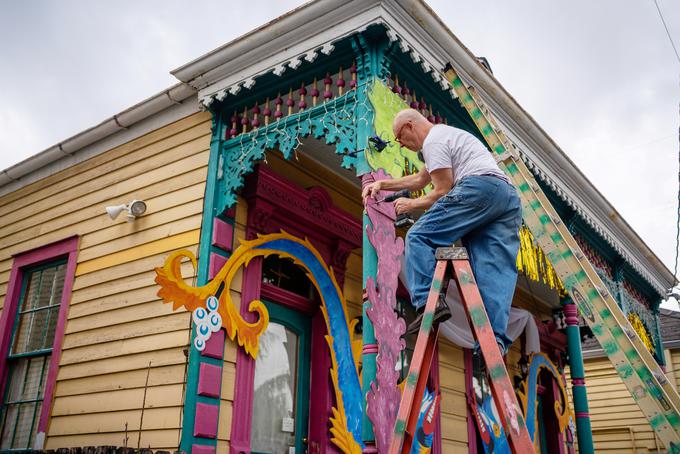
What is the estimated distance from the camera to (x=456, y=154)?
2.90 m

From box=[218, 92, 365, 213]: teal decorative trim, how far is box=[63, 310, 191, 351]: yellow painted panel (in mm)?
1097

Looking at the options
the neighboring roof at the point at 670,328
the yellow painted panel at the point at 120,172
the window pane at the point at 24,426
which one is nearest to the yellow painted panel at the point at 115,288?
the yellow painted panel at the point at 120,172

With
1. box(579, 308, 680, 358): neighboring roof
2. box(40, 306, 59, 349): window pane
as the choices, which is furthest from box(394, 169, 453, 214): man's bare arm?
box(579, 308, 680, 358): neighboring roof

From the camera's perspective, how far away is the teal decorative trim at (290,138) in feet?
15.2

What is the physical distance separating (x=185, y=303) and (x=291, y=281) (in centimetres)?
163

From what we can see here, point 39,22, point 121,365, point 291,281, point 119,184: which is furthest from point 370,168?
point 39,22

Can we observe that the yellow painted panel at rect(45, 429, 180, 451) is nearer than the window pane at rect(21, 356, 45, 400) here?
Yes

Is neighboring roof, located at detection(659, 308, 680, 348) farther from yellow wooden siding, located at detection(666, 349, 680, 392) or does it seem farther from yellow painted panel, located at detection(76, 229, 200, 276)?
yellow painted panel, located at detection(76, 229, 200, 276)

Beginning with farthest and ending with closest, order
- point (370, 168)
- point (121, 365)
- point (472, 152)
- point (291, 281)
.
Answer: point (291, 281) → point (121, 365) → point (370, 168) → point (472, 152)

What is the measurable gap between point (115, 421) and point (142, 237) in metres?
1.83

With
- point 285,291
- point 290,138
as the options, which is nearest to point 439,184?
point 290,138

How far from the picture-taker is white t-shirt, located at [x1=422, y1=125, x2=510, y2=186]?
2.83 meters

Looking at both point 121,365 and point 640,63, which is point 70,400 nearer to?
point 121,365

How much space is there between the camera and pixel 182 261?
5.51 metres
